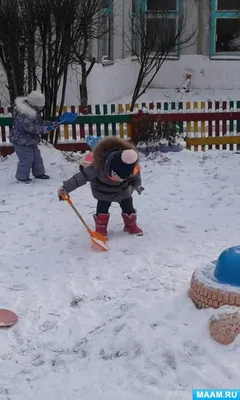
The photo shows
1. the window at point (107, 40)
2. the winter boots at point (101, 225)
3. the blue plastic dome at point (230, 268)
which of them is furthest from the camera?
the window at point (107, 40)

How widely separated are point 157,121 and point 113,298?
218 inches

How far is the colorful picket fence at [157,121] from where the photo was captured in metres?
9.16

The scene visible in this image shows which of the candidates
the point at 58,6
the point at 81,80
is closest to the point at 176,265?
the point at 58,6

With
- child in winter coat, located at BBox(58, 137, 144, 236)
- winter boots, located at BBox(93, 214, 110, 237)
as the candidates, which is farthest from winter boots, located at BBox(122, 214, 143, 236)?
winter boots, located at BBox(93, 214, 110, 237)

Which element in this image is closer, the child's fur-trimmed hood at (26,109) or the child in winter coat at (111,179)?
the child in winter coat at (111,179)

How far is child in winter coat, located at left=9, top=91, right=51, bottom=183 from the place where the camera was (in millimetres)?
7324

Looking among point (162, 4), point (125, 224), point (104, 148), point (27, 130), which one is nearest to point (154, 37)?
point (162, 4)

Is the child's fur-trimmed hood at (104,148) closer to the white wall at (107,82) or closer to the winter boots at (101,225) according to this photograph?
the winter boots at (101,225)

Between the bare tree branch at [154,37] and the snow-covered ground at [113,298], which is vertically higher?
the bare tree branch at [154,37]

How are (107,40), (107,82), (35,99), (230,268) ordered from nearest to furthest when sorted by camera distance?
(230,268)
(35,99)
(107,40)
(107,82)

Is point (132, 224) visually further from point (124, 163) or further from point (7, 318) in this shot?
point (7, 318)

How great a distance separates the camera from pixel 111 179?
4.97 m

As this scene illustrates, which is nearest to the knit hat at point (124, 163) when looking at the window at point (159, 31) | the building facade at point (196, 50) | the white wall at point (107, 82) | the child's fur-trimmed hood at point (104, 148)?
the child's fur-trimmed hood at point (104, 148)

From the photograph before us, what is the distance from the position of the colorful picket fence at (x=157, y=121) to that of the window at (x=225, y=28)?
7619 millimetres
